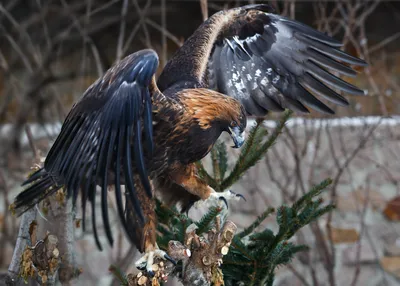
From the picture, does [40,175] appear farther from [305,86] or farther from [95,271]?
[95,271]

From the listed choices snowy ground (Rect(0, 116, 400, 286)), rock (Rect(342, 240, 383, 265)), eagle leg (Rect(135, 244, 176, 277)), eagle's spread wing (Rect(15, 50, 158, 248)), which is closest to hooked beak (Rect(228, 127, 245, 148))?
eagle's spread wing (Rect(15, 50, 158, 248))

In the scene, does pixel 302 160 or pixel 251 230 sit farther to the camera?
pixel 302 160

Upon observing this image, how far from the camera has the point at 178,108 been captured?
2.52m

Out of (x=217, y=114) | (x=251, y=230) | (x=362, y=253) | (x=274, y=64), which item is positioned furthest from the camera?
(x=362, y=253)

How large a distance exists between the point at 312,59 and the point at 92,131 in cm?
126

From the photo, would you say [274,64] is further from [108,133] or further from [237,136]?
[108,133]

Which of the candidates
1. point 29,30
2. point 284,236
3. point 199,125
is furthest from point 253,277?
point 29,30

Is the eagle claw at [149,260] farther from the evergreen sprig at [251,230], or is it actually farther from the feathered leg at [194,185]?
the feathered leg at [194,185]

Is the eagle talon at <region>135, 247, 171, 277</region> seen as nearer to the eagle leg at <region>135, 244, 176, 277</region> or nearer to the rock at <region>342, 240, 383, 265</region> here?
the eagle leg at <region>135, 244, 176, 277</region>

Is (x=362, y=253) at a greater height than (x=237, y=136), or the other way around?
(x=237, y=136)

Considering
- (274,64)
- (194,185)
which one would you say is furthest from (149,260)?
(274,64)

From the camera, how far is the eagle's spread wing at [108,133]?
2205 mm

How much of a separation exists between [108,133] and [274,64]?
120 centimetres

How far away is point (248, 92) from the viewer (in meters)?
3.20
